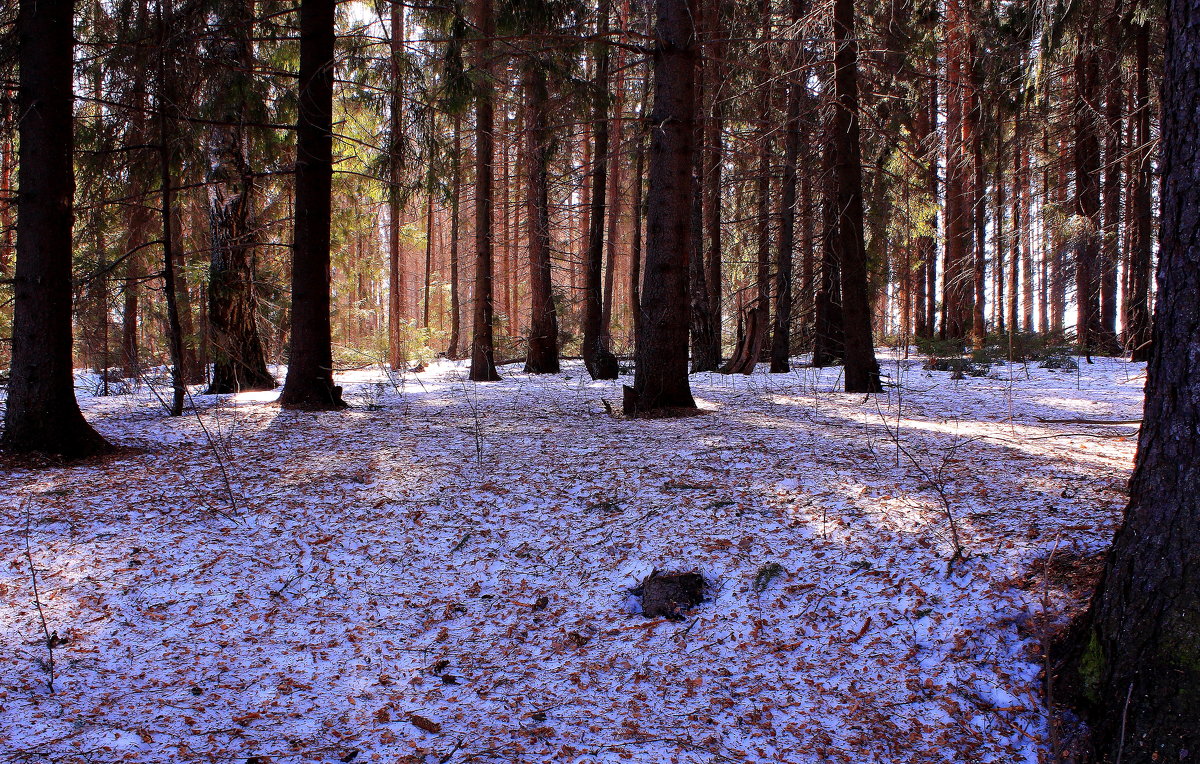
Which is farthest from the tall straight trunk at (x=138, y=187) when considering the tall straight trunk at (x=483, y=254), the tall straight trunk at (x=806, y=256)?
the tall straight trunk at (x=806, y=256)

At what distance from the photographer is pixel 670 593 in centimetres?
366

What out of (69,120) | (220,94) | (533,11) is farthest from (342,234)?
(69,120)

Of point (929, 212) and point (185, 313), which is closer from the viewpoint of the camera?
point (185, 313)

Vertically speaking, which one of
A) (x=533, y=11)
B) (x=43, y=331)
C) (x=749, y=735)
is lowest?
(x=749, y=735)

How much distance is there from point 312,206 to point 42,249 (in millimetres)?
2851

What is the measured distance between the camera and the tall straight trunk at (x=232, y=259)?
8.79m

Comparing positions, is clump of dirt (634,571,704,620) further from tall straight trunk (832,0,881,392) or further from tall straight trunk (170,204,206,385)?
tall straight trunk (170,204,206,385)

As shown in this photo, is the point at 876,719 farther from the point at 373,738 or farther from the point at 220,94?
the point at 220,94

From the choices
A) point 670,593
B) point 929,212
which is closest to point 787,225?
point 929,212

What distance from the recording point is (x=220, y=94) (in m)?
7.93

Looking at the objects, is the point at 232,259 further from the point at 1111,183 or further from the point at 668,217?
the point at 1111,183

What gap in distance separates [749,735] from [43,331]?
644 centimetres

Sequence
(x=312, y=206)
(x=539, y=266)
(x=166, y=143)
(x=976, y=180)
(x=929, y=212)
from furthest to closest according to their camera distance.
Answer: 1. (x=929, y=212)
2. (x=539, y=266)
3. (x=976, y=180)
4. (x=312, y=206)
5. (x=166, y=143)

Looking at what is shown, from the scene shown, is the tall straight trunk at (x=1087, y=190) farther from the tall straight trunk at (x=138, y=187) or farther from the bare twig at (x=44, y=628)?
the tall straight trunk at (x=138, y=187)
